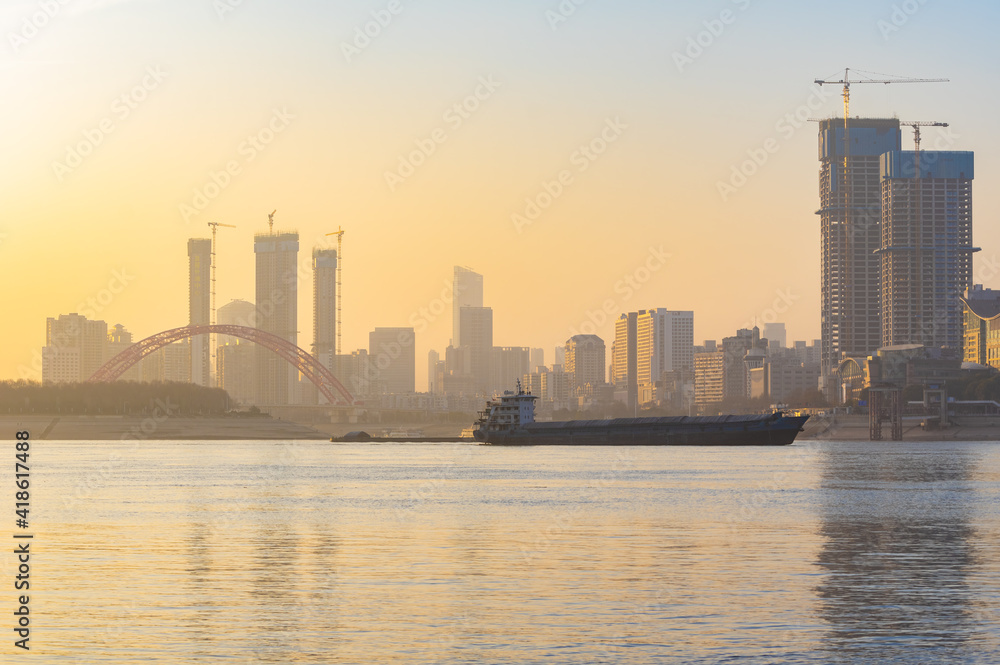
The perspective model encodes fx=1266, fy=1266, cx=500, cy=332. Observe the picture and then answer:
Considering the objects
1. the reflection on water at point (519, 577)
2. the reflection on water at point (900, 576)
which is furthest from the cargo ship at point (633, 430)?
the reflection on water at point (519, 577)

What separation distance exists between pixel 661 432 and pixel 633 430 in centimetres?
338

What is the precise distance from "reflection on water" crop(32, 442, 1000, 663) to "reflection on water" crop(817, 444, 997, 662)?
0.10 metres

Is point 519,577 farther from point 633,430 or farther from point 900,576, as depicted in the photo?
point 633,430

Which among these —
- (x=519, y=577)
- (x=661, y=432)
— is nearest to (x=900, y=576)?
(x=519, y=577)

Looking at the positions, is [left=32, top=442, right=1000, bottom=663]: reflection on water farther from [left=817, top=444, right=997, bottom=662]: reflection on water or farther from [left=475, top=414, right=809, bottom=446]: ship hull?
[left=475, top=414, right=809, bottom=446]: ship hull

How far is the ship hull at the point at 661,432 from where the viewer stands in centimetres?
14825

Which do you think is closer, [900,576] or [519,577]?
[519,577]

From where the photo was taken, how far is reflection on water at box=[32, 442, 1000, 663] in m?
22.8

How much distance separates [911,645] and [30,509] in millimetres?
42955

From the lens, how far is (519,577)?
31359 millimetres

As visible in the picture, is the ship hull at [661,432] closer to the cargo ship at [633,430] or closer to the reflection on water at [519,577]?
→ the cargo ship at [633,430]

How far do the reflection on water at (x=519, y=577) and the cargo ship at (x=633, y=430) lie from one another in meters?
84.1

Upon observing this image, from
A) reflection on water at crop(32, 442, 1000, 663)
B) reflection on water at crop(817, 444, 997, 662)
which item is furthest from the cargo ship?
reflection on water at crop(32, 442, 1000, 663)

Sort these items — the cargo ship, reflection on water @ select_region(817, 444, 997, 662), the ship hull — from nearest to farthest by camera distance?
reflection on water @ select_region(817, 444, 997, 662) → the ship hull → the cargo ship
